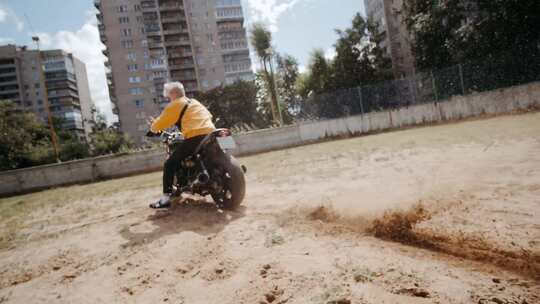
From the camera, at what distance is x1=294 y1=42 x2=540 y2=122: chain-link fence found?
1585 cm

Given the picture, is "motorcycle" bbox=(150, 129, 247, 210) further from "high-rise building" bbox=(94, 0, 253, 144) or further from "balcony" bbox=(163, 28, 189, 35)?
"balcony" bbox=(163, 28, 189, 35)

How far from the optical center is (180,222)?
400 centimetres

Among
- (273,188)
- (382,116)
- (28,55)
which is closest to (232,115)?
(382,116)

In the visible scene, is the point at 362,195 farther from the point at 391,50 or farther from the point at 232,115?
the point at 391,50

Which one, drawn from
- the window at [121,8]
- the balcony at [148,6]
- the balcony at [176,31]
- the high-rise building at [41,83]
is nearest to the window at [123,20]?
the window at [121,8]

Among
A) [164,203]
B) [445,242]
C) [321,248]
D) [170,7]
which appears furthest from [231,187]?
[170,7]

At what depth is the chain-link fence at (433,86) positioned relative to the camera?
1585 cm

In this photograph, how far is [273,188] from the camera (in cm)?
595

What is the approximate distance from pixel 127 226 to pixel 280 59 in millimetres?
57375

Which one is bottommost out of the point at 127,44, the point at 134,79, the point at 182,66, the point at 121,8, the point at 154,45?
the point at 134,79

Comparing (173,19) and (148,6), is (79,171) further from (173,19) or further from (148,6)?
(148,6)

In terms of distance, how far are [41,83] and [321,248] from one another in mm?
110188

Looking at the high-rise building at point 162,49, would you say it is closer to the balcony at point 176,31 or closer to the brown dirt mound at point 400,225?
the balcony at point 176,31

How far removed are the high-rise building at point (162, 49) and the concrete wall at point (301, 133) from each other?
147 ft
